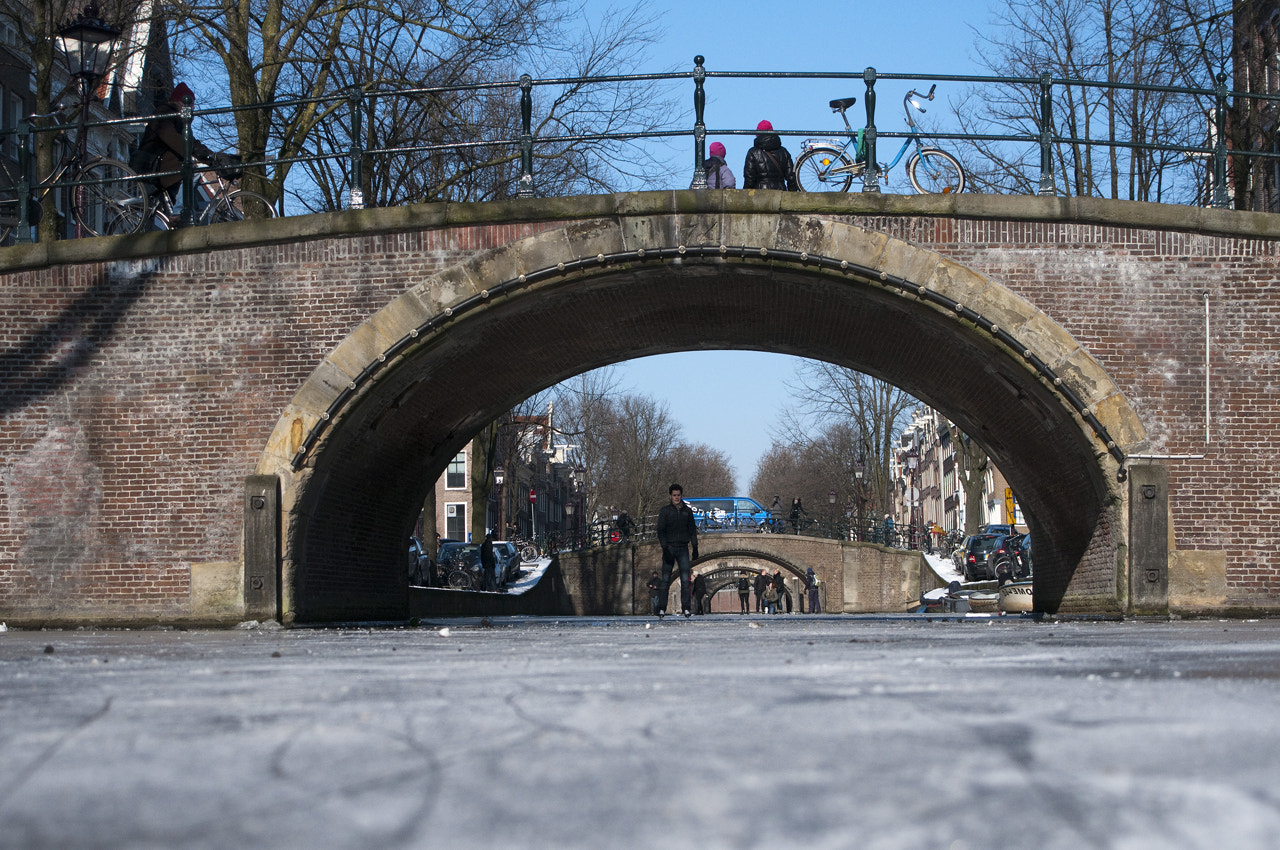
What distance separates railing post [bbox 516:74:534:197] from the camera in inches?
495

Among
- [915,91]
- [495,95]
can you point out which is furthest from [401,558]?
[495,95]

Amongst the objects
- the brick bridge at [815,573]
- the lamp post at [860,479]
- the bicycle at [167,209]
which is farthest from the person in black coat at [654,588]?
the bicycle at [167,209]

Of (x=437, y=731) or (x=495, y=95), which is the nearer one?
(x=437, y=731)

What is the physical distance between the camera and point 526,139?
1260 centimetres

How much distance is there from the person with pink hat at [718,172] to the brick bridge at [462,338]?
40.8 inches

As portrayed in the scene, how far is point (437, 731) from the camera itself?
3.06 m

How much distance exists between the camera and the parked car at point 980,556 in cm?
2933

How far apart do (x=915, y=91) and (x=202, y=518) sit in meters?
8.25

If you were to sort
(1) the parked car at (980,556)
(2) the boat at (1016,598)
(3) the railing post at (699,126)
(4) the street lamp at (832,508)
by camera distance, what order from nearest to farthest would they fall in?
1. (3) the railing post at (699,126)
2. (2) the boat at (1016,598)
3. (1) the parked car at (980,556)
4. (4) the street lamp at (832,508)

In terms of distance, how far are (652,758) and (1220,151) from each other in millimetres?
11719

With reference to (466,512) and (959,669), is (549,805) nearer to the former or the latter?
(959,669)

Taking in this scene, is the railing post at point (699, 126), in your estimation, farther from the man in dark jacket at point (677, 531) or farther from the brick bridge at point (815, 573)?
the brick bridge at point (815, 573)

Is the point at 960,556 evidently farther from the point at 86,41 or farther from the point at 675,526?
the point at 86,41

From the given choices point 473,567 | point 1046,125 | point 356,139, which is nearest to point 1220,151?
point 1046,125
